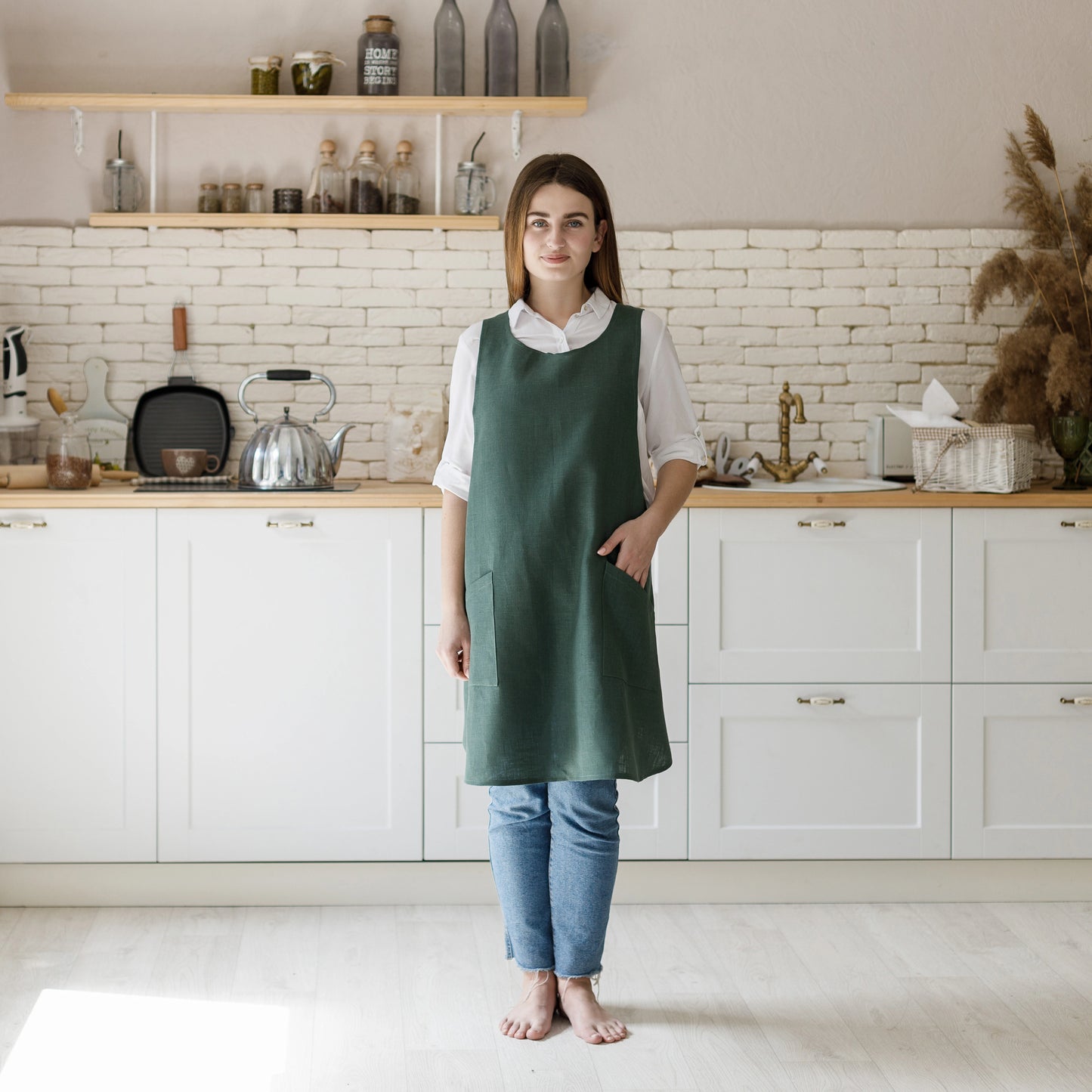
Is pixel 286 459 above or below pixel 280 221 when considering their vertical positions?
below

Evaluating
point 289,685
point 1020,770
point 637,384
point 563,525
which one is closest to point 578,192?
point 637,384

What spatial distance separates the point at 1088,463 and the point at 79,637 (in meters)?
2.45

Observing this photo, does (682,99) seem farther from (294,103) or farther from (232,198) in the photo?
(232,198)

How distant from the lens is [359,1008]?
2283mm

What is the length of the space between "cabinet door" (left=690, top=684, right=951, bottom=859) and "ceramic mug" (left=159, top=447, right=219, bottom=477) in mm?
1335

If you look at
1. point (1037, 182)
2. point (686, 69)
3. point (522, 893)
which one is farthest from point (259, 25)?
point (522, 893)

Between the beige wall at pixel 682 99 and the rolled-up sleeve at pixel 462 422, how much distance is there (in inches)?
55.9

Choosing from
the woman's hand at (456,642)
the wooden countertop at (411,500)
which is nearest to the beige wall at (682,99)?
the wooden countertop at (411,500)

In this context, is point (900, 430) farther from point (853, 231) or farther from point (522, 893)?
point (522, 893)

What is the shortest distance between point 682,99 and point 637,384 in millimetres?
1632

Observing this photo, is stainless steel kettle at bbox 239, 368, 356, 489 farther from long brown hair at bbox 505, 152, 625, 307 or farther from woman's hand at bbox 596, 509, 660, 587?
woman's hand at bbox 596, 509, 660, 587

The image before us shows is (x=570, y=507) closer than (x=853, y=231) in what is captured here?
Yes

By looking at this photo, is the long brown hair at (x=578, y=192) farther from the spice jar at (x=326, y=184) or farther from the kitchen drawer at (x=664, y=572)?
the spice jar at (x=326, y=184)

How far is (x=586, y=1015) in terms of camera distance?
2146 mm
